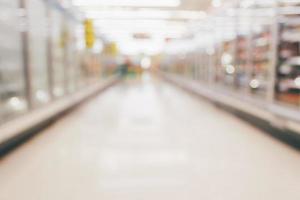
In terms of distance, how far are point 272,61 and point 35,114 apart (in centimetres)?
346

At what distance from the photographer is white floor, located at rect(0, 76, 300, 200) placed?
2.61 metres

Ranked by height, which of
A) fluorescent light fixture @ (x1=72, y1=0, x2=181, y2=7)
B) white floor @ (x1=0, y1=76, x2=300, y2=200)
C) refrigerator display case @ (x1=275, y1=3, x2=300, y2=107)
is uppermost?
fluorescent light fixture @ (x1=72, y1=0, x2=181, y2=7)

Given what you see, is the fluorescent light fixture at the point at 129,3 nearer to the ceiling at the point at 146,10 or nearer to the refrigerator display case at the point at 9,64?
the ceiling at the point at 146,10

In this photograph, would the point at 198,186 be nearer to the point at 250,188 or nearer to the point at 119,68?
Answer: the point at 250,188

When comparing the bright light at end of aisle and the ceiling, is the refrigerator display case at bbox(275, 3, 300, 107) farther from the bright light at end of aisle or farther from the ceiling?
the bright light at end of aisle

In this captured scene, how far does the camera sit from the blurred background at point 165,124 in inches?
111

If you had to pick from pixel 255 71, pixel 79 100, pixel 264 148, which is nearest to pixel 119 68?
pixel 79 100

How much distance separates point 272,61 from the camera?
4.54 metres

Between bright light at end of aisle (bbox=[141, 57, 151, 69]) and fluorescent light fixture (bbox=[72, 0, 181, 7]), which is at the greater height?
fluorescent light fixture (bbox=[72, 0, 181, 7])

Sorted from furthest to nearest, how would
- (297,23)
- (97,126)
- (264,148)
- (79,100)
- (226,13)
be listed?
(79,100) → (226,13) → (97,126) → (297,23) → (264,148)

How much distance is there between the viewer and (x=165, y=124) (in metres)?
5.58

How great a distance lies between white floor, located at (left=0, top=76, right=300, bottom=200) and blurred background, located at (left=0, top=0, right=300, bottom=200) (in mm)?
11

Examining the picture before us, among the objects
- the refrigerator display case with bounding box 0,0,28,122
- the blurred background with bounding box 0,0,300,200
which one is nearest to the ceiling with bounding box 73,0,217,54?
the blurred background with bounding box 0,0,300,200

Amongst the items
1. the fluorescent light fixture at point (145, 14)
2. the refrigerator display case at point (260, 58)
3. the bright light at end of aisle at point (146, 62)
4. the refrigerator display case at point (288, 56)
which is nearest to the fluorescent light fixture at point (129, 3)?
the fluorescent light fixture at point (145, 14)
